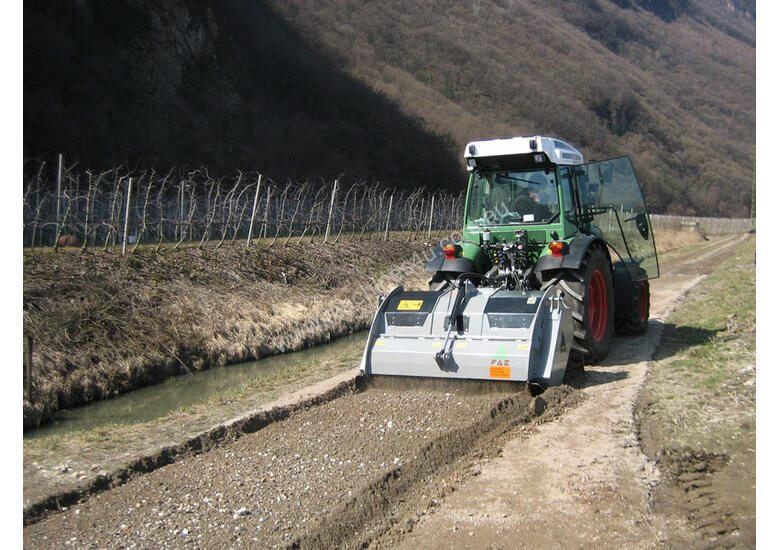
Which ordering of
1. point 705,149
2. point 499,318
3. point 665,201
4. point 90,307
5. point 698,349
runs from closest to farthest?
point 499,318 → point 698,349 → point 90,307 → point 665,201 → point 705,149

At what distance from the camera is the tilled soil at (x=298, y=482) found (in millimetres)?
4414

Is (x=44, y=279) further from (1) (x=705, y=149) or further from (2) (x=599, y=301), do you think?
(1) (x=705, y=149)

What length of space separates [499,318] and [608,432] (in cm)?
170

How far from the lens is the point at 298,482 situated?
16.9ft

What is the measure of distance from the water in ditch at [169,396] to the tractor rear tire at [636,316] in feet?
13.5

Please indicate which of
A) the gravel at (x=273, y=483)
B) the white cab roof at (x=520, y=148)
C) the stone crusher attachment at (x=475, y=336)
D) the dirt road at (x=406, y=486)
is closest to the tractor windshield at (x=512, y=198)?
the white cab roof at (x=520, y=148)

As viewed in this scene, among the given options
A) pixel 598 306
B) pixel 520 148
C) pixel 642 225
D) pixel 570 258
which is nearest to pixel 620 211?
pixel 642 225

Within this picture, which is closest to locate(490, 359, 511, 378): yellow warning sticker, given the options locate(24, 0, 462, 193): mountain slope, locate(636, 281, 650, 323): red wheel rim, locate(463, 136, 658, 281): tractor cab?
locate(463, 136, 658, 281): tractor cab

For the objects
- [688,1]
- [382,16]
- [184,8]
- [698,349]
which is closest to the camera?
[698,349]

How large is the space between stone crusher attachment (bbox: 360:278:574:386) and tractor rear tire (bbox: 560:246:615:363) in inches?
11.7

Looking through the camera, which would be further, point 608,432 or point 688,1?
point 688,1

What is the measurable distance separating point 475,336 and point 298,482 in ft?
8.94

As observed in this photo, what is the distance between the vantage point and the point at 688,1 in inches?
6353

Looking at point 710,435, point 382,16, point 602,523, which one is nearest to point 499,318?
point 710,435
